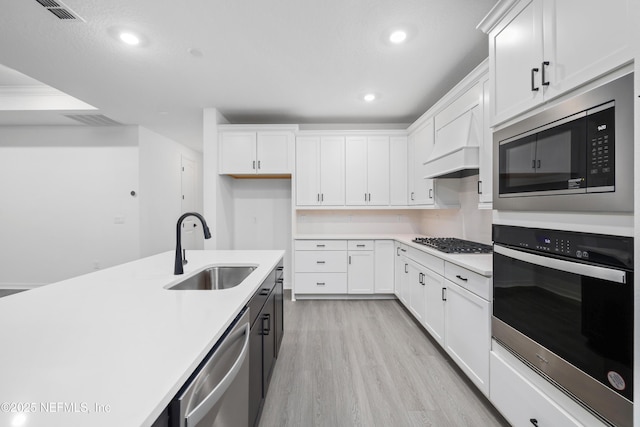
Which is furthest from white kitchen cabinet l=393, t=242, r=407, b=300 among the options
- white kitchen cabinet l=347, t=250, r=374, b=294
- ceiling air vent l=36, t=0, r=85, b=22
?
ceiling air vent l=36, t=0, r=85, b=22

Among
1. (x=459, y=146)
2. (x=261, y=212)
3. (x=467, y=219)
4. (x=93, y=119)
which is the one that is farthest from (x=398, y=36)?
(x=93, y=119)

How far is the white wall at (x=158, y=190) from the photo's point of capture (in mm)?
4480

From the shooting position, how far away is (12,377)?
585mm

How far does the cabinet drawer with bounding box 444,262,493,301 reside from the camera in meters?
1.60

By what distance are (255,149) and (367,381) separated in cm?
302

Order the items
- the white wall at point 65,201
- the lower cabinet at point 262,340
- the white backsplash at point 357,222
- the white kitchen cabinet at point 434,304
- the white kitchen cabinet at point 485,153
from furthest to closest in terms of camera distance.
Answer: the white wall at point 65,201 → the white backsplash at point 357,222 → the white kitchen cabinet at point 434,304 → the white kitchen cabinet at point 485,153 → the lower cabinet at point 262,340

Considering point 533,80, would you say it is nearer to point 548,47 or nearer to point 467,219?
point 548,47

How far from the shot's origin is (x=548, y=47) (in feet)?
3.79

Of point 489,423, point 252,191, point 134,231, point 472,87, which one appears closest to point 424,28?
point 472,87

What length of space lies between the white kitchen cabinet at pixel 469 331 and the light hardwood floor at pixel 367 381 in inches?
7.4

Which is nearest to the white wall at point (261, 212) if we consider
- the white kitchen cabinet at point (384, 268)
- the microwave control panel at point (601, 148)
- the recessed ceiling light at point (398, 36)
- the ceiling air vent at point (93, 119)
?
the white kitchen cabinet at point (384, 268)

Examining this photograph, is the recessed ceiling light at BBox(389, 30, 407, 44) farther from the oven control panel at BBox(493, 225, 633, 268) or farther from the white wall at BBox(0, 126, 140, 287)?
the white wall at BBox(0, 126, 140, 287)

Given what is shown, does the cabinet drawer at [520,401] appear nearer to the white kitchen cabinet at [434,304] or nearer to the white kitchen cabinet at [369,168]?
the white kitchen cabinet at [434,304]

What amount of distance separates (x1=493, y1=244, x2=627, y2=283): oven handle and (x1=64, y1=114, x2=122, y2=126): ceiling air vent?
526 centimetres
